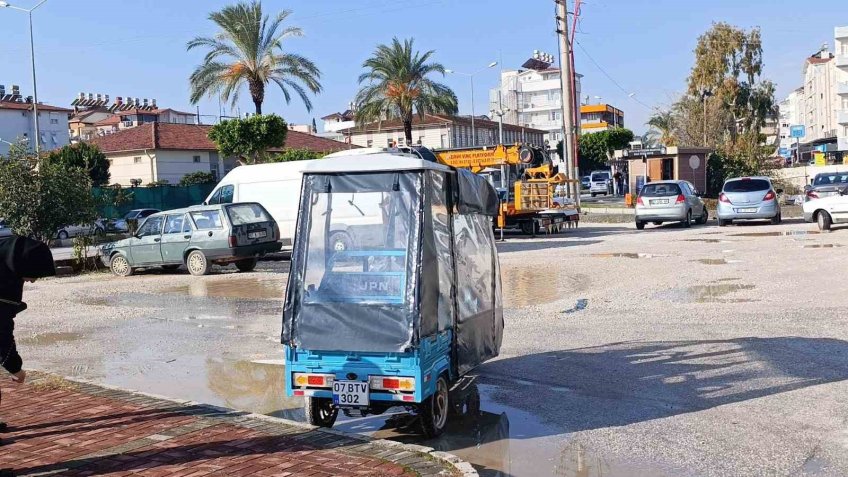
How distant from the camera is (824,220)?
24250 millimetres

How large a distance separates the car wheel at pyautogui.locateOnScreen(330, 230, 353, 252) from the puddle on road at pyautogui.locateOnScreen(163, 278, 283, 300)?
9024 millimetres

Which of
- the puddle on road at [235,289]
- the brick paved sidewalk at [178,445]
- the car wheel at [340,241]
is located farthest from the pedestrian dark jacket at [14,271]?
the puddle on road at [235,289]

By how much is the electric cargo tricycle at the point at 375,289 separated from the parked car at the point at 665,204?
2264cm

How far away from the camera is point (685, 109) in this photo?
65188mm

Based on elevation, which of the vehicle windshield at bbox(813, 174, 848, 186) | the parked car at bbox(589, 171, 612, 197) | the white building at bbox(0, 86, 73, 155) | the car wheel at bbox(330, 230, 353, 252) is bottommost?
the car wheel at bbox(330, 230, 353, 252)

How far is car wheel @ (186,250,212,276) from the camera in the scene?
2077cm

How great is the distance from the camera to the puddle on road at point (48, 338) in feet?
41.0

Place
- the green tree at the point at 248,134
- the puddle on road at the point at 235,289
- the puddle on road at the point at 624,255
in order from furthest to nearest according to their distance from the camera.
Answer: the green tree at the point at 248,134, the puddle on road at the point at 624,255, the puddle on road at the point at 235,289

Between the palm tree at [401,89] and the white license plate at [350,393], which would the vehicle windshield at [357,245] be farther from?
the palm tree at [401,89]

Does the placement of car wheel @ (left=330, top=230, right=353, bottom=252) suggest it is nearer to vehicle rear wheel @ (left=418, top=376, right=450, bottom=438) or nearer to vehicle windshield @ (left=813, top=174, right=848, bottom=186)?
vehicle rear wheel @ (left=418, top=376, right=450, bottom=438)

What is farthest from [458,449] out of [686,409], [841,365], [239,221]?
[239,221]

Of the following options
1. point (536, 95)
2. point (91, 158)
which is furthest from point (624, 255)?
point (536, 95)

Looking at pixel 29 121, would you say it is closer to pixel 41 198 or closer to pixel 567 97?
pixel 567 97

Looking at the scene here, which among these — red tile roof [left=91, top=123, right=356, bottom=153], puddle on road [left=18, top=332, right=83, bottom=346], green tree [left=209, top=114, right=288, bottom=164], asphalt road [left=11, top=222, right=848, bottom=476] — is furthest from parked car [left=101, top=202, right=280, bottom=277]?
red tile roof [left=91, top=123, right=356, bottom=153]
